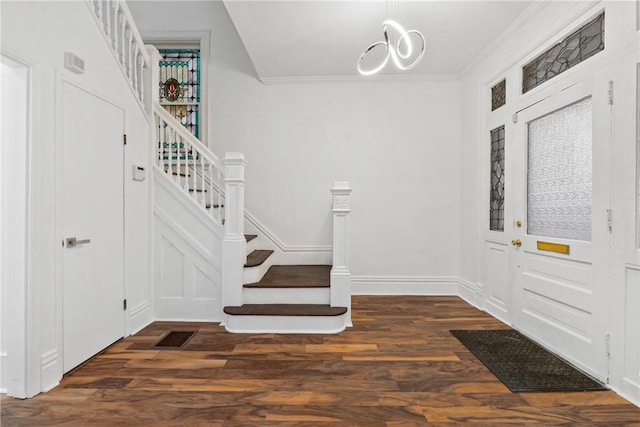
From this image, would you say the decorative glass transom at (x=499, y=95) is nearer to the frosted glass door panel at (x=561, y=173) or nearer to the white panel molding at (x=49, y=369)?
the frosted glass door panel at (x=561, y=173)

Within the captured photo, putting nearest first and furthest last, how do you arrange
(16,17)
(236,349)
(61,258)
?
(16,17) < (61,258) < (236,349)

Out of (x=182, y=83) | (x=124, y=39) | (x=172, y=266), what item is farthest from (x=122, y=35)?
(x=172, y=266)

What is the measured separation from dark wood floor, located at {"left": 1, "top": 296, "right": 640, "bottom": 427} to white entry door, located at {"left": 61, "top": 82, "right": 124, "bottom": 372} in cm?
25

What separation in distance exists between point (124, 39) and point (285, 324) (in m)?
3.08

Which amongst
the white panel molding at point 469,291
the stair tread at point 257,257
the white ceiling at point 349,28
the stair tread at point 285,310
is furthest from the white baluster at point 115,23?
the white panel molding at point 469,291

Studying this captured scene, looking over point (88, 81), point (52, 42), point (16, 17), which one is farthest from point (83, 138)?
point (16, 17)

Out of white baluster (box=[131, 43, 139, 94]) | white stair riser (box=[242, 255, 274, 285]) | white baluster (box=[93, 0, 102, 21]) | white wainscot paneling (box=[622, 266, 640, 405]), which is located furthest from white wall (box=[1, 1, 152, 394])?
white wainscot paneling (box=[622, 266, 640, 405])

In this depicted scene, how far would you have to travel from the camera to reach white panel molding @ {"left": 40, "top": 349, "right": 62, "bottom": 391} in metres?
2.20

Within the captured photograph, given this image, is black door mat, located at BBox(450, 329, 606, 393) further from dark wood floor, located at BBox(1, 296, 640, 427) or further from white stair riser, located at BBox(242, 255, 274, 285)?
white stair riser, located at BBox(242, 255, 274, 285)

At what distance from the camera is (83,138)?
2.60 meters

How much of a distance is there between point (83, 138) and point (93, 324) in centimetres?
144

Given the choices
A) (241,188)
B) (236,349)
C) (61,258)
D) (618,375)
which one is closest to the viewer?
(618,375)

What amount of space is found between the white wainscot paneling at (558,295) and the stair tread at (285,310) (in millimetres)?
1689

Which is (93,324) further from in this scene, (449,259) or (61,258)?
(449,259)
